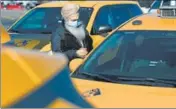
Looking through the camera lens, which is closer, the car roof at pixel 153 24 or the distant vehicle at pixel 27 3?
the car roof at pixel 153 24

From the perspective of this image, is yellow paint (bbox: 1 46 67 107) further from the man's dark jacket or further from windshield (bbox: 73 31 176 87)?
the man's dark jacket

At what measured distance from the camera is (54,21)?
346 inches

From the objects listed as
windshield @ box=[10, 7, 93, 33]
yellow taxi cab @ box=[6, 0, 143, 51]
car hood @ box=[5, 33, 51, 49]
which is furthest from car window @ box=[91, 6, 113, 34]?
car hood @ box=[5, 33, 51, 49]

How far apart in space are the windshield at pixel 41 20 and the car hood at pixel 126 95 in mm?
4503

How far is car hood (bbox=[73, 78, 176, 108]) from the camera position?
344 centimetres

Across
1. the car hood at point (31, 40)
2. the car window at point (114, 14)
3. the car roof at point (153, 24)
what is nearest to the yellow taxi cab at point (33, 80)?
the car roof at point (153, 24)

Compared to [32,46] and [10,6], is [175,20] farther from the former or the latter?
[10,6]

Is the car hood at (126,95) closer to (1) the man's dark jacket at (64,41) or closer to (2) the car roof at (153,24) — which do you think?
(2) the car roof at (153,24)

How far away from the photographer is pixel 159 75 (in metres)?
4.29

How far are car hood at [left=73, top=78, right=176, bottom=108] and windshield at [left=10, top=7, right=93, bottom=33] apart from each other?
4.50m

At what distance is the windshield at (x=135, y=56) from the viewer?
14.4 feet

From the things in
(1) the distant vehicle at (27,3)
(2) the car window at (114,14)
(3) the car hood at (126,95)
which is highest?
(3) the car hood at (126,95)

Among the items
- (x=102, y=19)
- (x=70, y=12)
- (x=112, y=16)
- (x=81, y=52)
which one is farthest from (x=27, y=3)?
(x=81, y=52)

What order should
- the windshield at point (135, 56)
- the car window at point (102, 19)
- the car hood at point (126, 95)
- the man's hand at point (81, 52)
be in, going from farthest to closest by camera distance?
the car window at point (102, 19) < the man's hand at point (81, 52) < the windshield at point (135, 56) < the car hood at point (126, 95)
